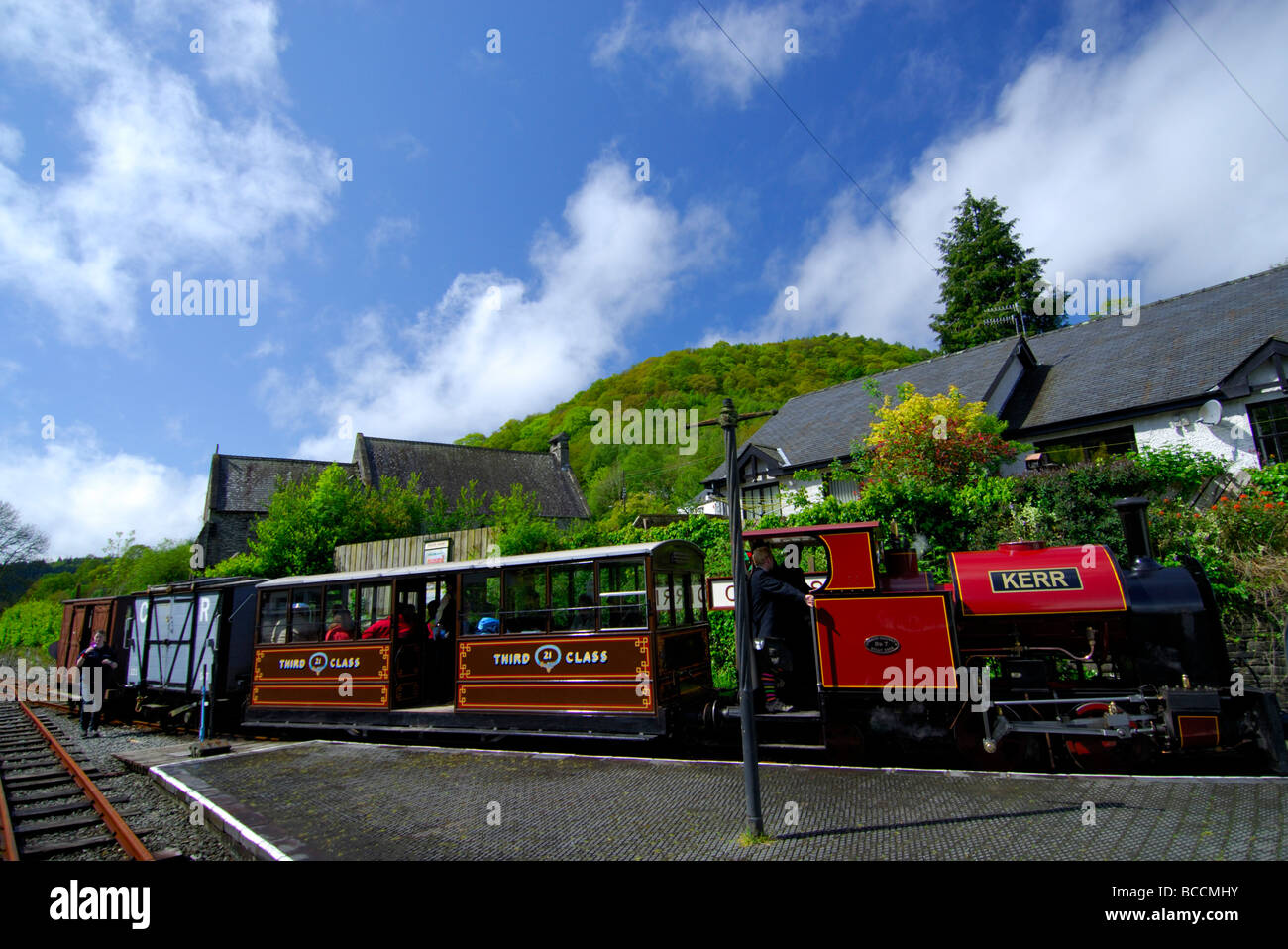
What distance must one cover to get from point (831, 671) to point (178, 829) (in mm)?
6866

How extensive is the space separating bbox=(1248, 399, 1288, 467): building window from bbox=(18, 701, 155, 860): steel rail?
19.1m

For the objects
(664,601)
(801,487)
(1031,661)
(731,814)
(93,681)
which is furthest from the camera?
(801,487)

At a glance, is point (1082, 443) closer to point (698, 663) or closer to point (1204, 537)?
point (1204, 537)

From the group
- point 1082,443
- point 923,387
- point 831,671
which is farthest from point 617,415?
point 831,671

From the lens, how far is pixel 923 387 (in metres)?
21.5

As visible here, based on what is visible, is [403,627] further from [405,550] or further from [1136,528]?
[1136,528]

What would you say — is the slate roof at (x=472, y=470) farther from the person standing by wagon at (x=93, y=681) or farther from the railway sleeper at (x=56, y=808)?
the railway sleeper at (x=56, y=808)

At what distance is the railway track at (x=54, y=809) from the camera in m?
6.14

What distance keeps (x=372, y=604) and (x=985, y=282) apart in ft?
124

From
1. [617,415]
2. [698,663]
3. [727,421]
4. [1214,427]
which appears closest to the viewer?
[727,421]

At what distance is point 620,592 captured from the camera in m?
8.30

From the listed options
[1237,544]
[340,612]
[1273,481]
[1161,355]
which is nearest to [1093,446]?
[1161,355]

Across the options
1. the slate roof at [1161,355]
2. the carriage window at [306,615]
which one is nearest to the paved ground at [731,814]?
the carriage window at [306,615]

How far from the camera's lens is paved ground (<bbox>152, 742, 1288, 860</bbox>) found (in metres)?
4.61
